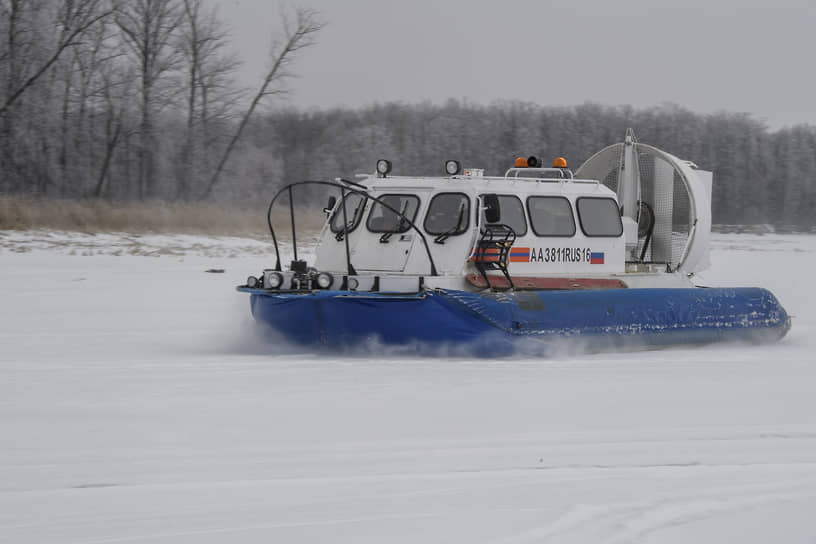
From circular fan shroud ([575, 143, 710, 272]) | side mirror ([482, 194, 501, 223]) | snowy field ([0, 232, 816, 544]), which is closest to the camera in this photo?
snowy field ([0, 232, 816, 544])

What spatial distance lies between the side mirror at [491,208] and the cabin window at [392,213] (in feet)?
2.05

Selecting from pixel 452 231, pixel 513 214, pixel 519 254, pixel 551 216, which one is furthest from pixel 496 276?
pixel 551 216

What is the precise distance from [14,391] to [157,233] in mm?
15590

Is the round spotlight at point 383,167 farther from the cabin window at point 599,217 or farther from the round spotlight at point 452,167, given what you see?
the cabin window at point 599,217

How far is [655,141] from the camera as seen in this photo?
4853 centimetres

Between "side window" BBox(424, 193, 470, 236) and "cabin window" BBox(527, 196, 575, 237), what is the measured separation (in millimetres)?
744

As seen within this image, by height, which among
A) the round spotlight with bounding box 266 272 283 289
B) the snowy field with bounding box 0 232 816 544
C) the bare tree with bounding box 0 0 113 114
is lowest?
the snowy field with bounding box 0 232 816 544

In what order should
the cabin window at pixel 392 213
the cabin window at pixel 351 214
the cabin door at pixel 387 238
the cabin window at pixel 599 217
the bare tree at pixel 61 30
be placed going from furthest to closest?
the bare tree at pixel 61 30
the cabin window at pixel 599 217
the cabin window at pixel 351 214
the cabin window at pixel 392 213
the cabin door at pixel 387 238

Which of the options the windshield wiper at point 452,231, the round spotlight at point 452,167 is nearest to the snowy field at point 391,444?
the windshield wiper at point 452,231

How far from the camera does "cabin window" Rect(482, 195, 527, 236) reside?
30.2 ft

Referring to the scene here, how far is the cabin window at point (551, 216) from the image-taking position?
9375mm

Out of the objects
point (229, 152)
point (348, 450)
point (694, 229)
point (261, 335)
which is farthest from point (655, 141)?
point (348, 450)

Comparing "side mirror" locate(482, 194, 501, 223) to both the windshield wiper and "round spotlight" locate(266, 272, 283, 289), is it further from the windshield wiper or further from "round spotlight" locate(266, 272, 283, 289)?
"round spotlight" locate(266, 272, 283, 289)

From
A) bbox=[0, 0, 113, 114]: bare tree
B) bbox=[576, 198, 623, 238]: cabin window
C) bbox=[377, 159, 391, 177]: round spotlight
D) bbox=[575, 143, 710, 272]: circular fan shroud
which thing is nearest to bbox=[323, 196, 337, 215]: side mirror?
bbox=[377, 159, 391, 177]: round spotlight
